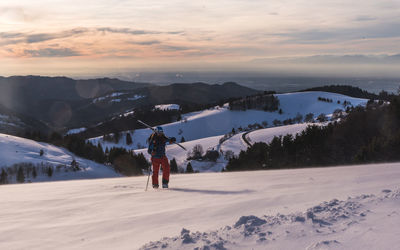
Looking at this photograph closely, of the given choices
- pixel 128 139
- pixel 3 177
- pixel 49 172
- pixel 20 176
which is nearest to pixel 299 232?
pixel 20 176

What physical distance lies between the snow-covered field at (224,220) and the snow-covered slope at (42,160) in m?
49.2

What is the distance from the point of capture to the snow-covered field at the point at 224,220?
3553 millimetres

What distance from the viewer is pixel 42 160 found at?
5641 centimetres

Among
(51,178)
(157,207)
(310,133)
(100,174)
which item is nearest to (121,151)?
Answer: (100,174)

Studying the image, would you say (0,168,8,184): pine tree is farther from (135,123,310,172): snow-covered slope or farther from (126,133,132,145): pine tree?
(126,133,132,145): pine tree

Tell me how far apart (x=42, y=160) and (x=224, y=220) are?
60.3 m

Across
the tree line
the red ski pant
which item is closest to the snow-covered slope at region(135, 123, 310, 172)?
the tree line

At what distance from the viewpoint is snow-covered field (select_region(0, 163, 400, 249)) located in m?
3.55

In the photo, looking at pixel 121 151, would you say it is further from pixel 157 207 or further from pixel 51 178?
pixel 157 207

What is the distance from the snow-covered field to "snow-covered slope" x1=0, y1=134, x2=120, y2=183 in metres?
49.2

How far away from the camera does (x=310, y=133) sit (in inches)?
1214

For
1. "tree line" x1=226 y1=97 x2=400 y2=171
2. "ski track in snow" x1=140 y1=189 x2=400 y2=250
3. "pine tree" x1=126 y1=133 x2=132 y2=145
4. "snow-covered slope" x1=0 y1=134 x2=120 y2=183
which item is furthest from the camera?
"pine tree" x1=126 y1=133 x2=132 y2=145

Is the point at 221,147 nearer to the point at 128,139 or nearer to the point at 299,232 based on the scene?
the point at 128,139

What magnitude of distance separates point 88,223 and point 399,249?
436 centimetres
